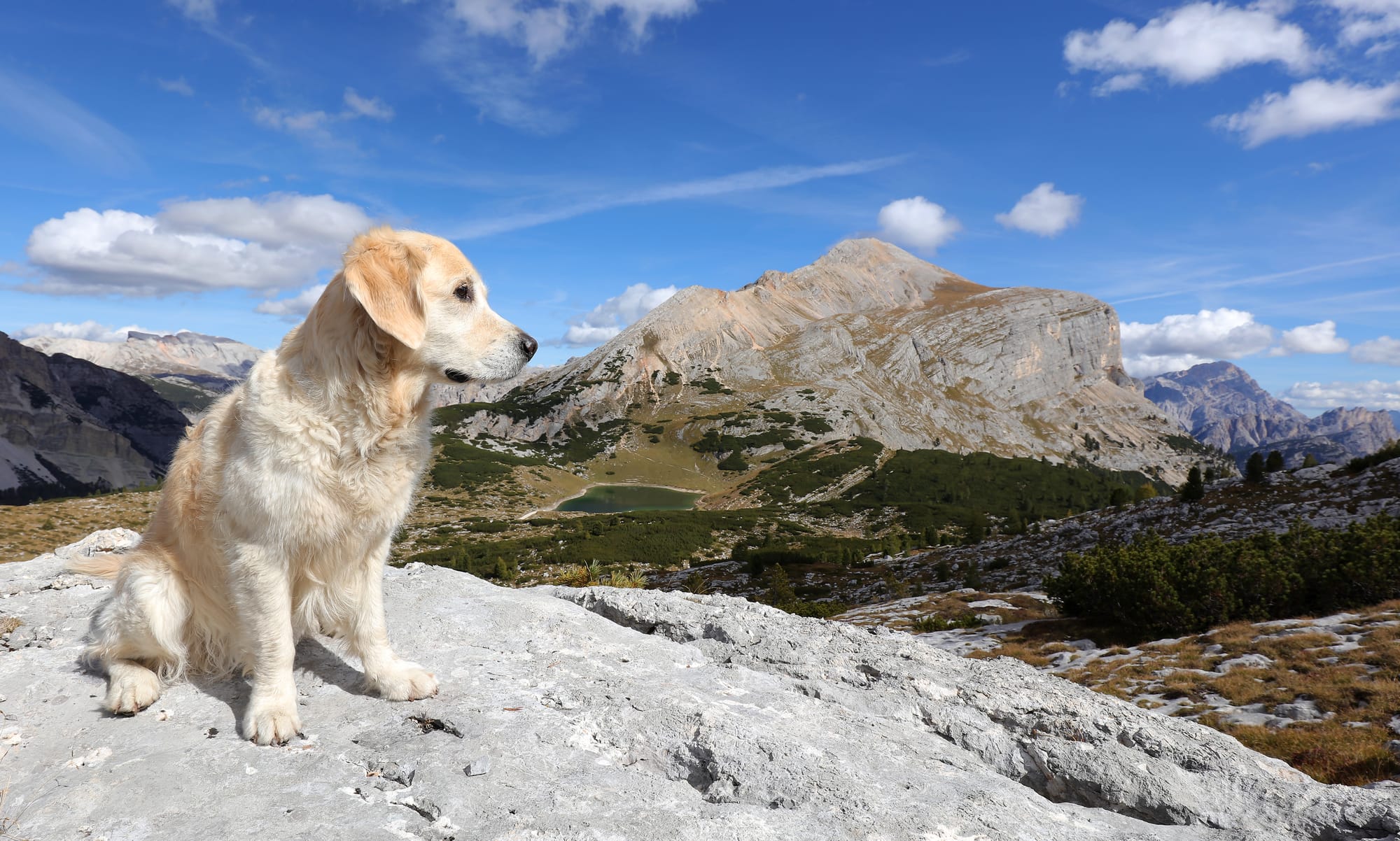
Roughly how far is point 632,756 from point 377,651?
1851 mm

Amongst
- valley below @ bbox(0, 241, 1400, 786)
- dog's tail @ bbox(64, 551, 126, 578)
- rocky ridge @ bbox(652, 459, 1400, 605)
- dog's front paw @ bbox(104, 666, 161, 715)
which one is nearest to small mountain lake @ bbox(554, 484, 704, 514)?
valley below @ bbox(0, 241, 1400, 786)

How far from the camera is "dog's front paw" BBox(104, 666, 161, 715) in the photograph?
396 cm

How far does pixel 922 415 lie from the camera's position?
629 feet

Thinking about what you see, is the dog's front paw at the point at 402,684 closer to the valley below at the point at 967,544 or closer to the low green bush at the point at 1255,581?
the valley below at the point at 967,544

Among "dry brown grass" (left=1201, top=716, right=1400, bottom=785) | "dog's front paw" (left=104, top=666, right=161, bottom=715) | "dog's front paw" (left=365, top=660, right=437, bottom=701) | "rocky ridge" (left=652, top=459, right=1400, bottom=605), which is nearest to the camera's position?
"dog's front paw" (left=104, top=666, right=161, bottom=715)

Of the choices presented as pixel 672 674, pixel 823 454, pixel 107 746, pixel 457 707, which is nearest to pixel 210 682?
pixel 107 746

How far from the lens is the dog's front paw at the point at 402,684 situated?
427 cm

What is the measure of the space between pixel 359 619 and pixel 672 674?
221 centimetres

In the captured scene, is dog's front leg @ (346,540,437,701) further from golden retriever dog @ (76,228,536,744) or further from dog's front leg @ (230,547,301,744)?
dog's front leg @ (230,547,301,744)

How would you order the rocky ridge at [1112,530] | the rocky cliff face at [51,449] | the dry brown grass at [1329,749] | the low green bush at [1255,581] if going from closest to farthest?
the dry brown grass at [1329,749], the low green bush at [1255,581], the rocky ridge at [1112,530], the rocky cliff face at [51,449]

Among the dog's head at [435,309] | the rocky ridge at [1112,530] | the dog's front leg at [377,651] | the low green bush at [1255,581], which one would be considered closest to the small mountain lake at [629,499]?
the rocky ridge at [1112,530]

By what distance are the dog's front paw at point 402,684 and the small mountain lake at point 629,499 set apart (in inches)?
4472

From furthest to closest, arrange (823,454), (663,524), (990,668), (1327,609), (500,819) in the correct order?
(823,454) → (663,524) → (1327,609) → (990,668) → (500,819)

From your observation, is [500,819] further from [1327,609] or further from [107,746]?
[1327,609]
